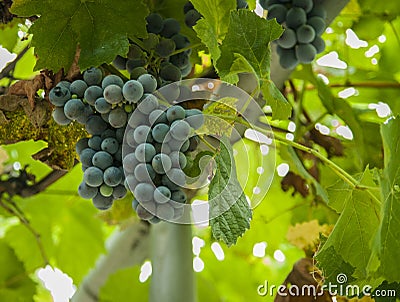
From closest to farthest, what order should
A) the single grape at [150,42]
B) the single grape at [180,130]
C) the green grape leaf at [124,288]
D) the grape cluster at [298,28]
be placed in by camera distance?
the single grape at [180,130], the single grape at [150,42], the grape cluster at [298,28], the green grape leaf at [124,288]

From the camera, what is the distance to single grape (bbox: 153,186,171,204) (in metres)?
0.48

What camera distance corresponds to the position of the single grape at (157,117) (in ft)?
1.61

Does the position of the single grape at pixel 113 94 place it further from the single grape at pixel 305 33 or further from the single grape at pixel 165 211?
the single grape at pixel 305 33

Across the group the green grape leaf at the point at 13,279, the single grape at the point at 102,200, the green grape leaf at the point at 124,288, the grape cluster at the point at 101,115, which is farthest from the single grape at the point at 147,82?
the green grape leaf at the point at 13,279

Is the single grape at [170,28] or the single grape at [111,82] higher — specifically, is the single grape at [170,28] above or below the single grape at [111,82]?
below

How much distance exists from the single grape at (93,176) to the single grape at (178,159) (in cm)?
7

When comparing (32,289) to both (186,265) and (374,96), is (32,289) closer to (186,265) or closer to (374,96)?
(186,265)

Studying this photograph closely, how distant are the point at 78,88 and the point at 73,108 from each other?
0.07 ft

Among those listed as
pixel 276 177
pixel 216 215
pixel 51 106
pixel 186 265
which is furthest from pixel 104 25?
pixel 276 177

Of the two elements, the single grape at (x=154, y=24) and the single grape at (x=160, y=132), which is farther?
the single grape at (x=154, y=24)

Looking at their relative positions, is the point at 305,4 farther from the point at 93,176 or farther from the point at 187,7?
the point at 93,176

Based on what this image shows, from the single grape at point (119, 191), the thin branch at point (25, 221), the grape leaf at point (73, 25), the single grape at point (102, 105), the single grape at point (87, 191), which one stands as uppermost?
the grape leaf at point (73, 25)

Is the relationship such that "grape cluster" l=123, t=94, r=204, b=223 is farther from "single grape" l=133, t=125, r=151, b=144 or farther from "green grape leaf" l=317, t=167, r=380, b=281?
"green grape leaf" l=317, t=167, r=380, b=281

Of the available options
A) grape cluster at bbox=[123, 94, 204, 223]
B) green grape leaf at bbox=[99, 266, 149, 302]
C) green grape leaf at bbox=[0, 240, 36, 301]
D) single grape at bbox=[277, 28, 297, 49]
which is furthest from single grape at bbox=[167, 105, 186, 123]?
green grape leaf at bbox=[0, 240, 36, 301]
